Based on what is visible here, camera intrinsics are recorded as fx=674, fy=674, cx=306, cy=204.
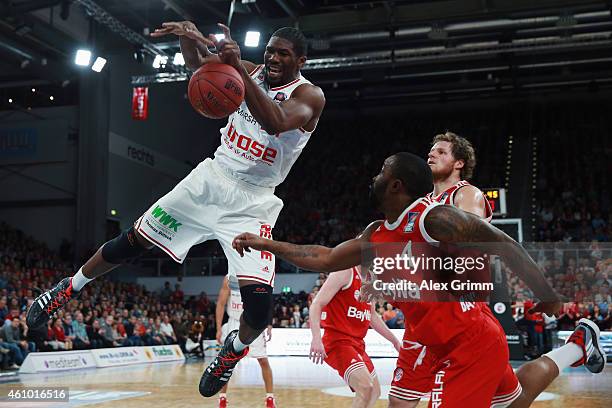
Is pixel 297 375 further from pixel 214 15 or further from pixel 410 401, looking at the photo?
pixel 214 15

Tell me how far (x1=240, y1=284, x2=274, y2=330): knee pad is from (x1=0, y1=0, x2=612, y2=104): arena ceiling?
1102cm

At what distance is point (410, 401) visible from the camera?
3855 mm

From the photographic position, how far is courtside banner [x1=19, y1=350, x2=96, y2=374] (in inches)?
435

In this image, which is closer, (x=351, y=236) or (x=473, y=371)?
(x=473, y=371)

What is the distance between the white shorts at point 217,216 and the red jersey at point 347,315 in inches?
34.1

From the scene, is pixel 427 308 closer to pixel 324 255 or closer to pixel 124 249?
pixel 324 255

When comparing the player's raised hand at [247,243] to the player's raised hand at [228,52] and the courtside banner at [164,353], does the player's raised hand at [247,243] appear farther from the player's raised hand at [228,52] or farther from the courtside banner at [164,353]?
the courtside banner at [164,353]

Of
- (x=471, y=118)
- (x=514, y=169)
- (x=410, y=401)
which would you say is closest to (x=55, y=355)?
(x=410, y=401)

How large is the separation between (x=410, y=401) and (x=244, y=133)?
1.99m

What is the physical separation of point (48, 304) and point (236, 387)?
4.93 m

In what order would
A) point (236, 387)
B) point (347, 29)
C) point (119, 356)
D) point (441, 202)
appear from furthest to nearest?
point (347, 29) → point (119, 356) → point (236, 387) → point (441, 202)

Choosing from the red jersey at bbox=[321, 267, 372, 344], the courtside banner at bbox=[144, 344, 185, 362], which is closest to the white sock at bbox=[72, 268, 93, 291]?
the red jersey at bbox=[321, 267, 372, 344]

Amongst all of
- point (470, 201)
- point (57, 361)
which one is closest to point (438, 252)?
point (470, 201)

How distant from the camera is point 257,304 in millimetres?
4449
